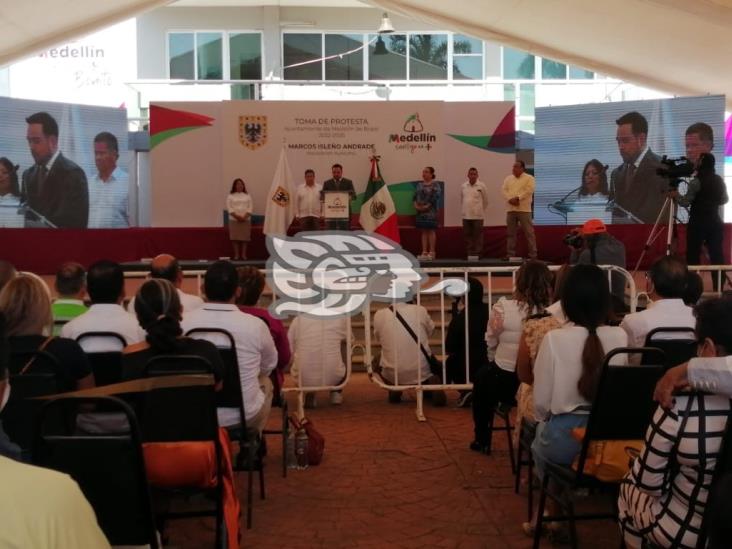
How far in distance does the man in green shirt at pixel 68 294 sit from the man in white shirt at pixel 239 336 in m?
0.69

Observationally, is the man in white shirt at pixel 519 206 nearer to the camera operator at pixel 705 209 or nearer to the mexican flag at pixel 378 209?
the mexican flag at pixel 378 209

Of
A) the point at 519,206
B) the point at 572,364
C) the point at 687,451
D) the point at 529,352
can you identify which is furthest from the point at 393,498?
the point at 519,206

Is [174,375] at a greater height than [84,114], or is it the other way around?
[84,114]

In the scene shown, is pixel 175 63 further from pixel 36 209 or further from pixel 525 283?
pixel 525 283

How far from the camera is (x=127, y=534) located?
2.35 m

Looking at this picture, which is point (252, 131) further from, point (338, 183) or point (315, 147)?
point (338, 183)

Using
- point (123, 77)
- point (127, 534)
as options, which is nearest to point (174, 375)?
point (127, 534)

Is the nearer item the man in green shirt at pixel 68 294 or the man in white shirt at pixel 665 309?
the man in white shirt at pixel 665 309

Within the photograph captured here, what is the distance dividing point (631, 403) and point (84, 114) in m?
12.9

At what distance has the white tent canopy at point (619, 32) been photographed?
380 inches

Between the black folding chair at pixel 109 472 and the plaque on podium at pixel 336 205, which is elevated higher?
the plaque on podium at pixel 336 205

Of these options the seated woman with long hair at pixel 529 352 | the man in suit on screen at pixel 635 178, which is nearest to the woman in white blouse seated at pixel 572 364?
the seated woman with long hair at pixel 529 352

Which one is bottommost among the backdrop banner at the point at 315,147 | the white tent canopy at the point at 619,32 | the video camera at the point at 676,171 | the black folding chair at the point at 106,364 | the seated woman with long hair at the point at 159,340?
the black folding chair at the point at 106,364

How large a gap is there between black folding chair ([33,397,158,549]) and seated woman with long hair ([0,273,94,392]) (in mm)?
502
